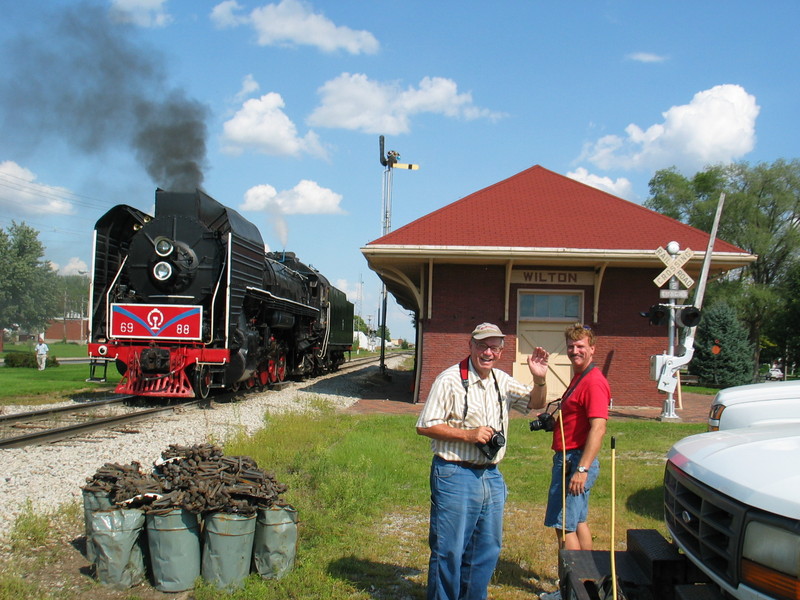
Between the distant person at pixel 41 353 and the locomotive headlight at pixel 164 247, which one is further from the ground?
the locomotive headlight at pixel 164 247

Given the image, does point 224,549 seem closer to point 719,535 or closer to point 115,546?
point 115,546

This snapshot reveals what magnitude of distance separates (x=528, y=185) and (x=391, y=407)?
25.8 feet

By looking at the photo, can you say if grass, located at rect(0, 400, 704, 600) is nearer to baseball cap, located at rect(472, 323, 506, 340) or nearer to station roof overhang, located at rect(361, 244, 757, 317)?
baseball cap, located at rect(472, 323, 506, 340)

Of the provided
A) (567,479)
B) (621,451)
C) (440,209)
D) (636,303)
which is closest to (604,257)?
(636,303)

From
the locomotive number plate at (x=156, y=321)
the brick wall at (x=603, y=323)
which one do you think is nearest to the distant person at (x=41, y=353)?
the locomotive number plate at (x=156, y=321)

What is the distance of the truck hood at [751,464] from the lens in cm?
239

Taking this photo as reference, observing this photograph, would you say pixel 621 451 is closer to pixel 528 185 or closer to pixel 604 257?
pixel 604 257

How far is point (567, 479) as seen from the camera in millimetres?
4555

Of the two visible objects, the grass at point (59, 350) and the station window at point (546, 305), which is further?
the grass at point (59, 350)

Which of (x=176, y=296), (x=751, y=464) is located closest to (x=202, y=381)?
(x=176, y=296)

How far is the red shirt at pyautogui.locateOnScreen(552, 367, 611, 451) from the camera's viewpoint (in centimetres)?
436

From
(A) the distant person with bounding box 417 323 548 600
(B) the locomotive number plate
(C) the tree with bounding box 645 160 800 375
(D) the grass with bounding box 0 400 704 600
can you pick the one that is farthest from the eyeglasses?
(C) the tree with bounding box 645 160 800 375

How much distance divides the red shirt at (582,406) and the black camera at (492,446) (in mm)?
760

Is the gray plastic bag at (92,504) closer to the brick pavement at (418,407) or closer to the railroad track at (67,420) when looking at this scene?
the railroad track at (67,420)
